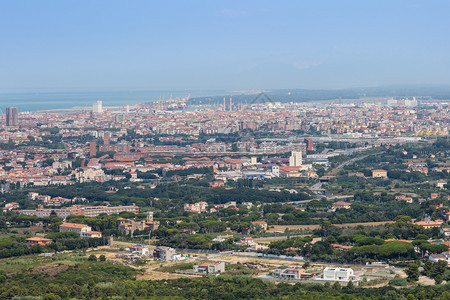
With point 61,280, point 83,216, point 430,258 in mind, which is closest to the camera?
point 61,280

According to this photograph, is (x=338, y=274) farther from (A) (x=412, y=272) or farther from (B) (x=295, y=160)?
(B) (x=295, y=160)

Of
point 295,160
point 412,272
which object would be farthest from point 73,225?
point 295,160

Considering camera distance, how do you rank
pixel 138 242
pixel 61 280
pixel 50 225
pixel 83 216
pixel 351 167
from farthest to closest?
pixel 351 167
pixel 83 216
pixel 50 225
pixel 138 242
pixel 61 280

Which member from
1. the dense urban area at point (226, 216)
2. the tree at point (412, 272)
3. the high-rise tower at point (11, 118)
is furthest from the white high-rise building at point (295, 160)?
the high-rise tower at point (11, 118)

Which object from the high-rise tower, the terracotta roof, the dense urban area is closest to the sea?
the high-rise tower

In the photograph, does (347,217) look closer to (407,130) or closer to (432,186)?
(432,186)

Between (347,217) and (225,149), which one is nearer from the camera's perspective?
(347,217)

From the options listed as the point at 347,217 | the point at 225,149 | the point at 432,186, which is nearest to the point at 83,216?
the point at 347,217

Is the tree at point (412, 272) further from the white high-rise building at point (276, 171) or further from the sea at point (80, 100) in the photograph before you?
the sea at point (80, 100)
